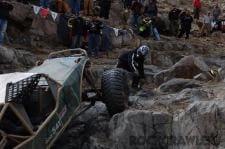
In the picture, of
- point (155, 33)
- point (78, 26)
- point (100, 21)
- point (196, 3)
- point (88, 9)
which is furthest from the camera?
point (196, 3)

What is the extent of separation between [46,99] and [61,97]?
258mm

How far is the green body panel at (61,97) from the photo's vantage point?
9.06 metres

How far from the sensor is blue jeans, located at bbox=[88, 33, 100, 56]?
63.6 feet

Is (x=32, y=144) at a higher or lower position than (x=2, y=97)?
lower

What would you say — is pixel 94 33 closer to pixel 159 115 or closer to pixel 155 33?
pixel 155 33

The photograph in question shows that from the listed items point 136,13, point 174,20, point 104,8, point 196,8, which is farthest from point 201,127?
point 196,8

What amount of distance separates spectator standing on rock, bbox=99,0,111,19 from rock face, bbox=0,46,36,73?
19.5 feet

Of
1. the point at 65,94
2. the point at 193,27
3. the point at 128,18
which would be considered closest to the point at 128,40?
the point at 128,18

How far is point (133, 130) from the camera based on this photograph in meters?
10.1

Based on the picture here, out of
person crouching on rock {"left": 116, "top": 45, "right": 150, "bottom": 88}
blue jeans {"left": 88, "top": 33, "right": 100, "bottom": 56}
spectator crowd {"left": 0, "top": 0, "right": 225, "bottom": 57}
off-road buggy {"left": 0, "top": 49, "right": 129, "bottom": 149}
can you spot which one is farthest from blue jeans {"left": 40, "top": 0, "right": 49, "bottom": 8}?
off-road buggy {"left": 0, "top": 49, "right": 129, "bottom": 149}

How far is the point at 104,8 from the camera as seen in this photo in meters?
24.0

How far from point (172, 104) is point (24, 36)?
10.6 m

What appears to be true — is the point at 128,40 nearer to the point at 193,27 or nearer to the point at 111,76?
the point at 193,27

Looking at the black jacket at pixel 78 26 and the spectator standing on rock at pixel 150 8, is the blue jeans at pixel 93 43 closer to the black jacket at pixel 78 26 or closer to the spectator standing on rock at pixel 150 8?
the black jacket at pixel 78 26
